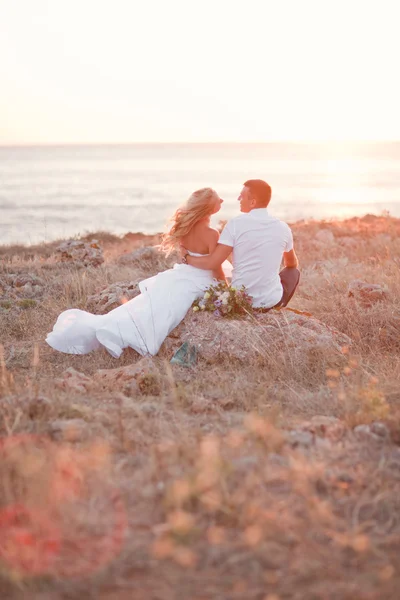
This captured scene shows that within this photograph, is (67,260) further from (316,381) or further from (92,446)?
(92,446)

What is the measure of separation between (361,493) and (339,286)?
6.10m

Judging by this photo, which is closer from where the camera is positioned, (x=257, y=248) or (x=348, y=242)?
(x=257, y=248)

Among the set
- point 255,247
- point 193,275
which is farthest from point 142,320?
point 255,247

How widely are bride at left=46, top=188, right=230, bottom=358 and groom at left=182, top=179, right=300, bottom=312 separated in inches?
6.7

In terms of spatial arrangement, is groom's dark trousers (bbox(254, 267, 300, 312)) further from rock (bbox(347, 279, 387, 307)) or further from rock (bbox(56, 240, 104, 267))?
rock (bbox(56, 240, 104, 267))

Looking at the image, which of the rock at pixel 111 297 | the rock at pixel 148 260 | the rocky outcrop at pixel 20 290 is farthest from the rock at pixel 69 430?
the rock at pixel 148 260

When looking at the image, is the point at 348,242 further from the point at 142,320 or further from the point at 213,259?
the point at 142,320

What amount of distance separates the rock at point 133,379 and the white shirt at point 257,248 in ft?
5.50

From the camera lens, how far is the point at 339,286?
Result: 31.0 feet

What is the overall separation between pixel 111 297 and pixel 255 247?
2494 mm

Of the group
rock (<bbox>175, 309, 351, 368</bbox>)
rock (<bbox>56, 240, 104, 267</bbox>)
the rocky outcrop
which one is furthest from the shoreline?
rock (<bbox>175, 309, 351, 368</bbox>)

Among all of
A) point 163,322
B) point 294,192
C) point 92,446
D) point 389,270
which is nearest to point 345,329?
point 163,322

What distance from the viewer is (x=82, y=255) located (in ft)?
40.7

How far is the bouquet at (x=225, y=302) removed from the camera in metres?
6.74
